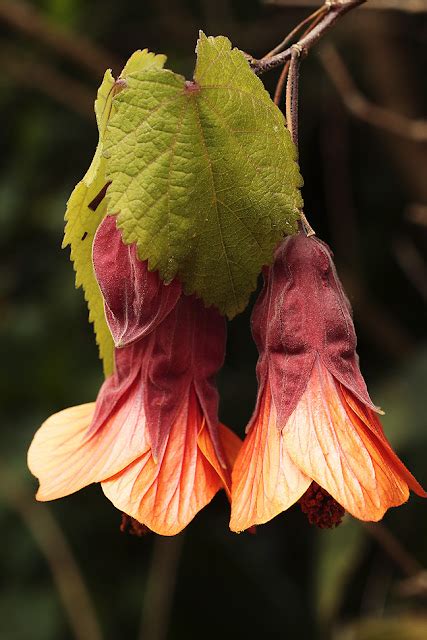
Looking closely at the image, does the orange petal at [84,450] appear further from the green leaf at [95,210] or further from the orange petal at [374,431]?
the orange petal at [374,431]

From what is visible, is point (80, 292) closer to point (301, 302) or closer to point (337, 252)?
point (337, 252)

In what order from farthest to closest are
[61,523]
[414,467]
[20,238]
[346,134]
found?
[20,238] → [346,134] → [61,523] → [414,467]

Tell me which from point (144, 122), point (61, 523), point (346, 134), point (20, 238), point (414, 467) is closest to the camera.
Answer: point (144, 122)

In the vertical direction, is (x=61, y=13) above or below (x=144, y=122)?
above

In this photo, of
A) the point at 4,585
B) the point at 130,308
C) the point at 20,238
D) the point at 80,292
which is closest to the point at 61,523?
the point at 4,585

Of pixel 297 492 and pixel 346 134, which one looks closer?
pixel 297 492

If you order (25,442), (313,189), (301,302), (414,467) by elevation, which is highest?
(313,189)

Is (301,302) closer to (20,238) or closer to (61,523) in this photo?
(61,523)

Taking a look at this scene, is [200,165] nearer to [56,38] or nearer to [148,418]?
[148,418]
